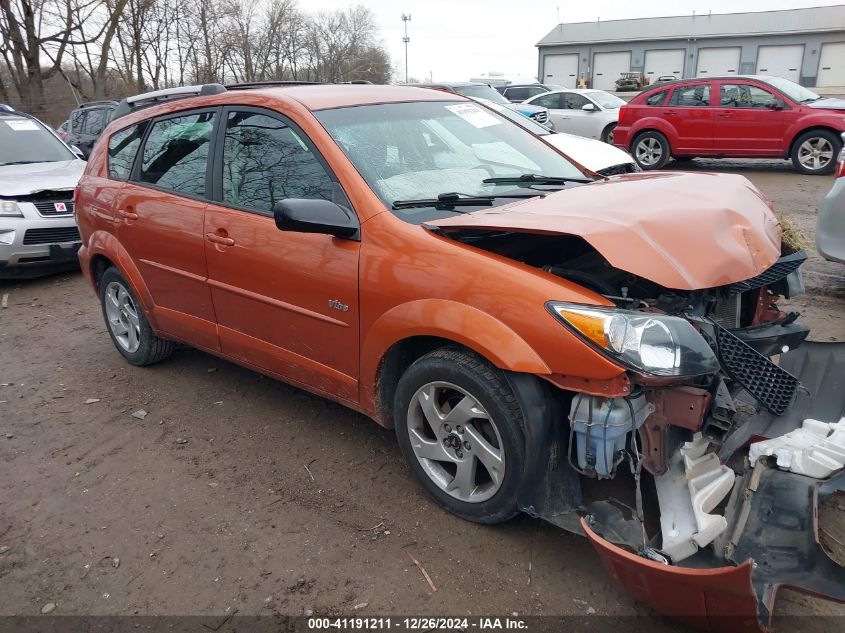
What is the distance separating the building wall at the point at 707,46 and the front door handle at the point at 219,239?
50.3 metres

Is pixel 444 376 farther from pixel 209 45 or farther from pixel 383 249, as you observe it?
pixel 209 45

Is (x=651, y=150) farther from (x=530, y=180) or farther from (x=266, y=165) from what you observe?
(x=266, y=165)

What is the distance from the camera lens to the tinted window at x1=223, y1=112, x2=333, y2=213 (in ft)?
10.7

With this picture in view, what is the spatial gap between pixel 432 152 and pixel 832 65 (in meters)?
52.6

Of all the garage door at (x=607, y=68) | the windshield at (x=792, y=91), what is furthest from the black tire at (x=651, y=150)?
the garage door at (x=607, y=68)

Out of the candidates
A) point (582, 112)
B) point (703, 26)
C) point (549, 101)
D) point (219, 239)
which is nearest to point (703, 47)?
point (703, 26)

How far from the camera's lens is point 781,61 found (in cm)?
4662

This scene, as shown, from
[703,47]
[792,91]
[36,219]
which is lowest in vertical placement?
[36,219]

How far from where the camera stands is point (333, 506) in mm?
3113

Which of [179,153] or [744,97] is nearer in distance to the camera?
[179,153]

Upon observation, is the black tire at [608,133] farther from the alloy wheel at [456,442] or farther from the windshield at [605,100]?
the alloy wheel at [456,442]

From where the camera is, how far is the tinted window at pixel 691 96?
505 inches

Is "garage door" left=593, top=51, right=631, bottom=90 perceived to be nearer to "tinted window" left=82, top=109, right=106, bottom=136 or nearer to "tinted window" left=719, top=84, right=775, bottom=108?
"tinted window" left=719, top=84, right=775, bottom=108

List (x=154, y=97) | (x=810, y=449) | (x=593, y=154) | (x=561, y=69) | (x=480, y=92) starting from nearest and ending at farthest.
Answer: (x=810, y=449) < (x=154, y=97) < (x=593, y=154) < (x=480, y=92) < (x=561, y=69)
